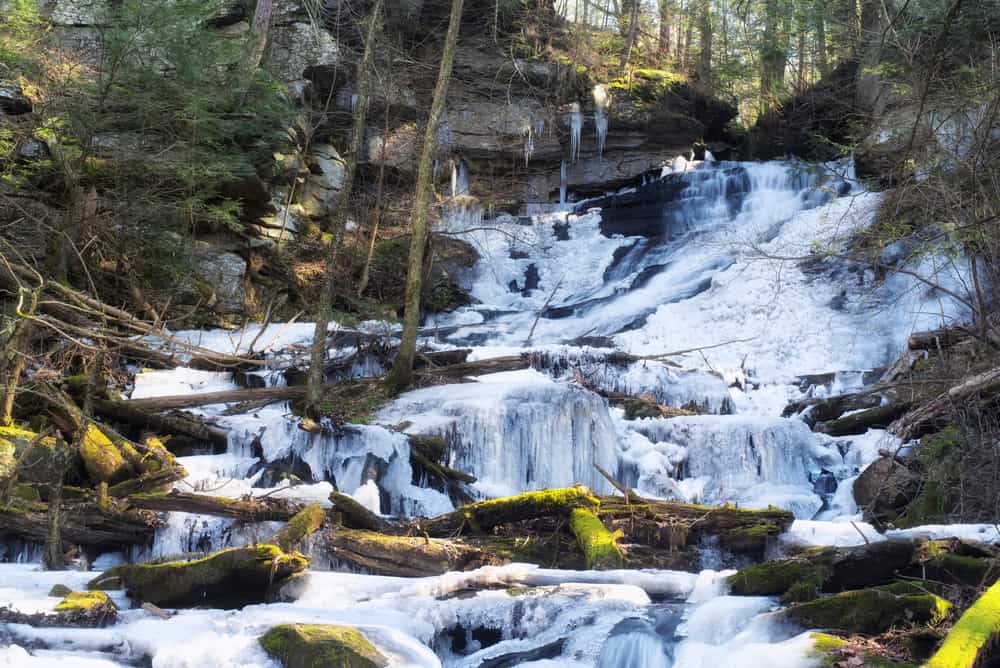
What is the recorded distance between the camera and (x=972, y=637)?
3141 mm

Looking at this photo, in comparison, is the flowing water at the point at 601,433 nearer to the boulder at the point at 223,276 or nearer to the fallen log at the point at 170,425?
the fallen log at the point at 170,425

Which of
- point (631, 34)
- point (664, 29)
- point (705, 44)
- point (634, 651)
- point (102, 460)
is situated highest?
point (664, 29)

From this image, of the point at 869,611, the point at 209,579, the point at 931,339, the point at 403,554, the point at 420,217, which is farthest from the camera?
the point at 420,217

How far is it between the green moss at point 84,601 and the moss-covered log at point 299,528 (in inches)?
45.3

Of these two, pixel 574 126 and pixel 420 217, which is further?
pixel 574 126

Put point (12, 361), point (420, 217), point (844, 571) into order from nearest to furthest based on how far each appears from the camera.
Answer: point (844, 571)
point (12, 361)
point (420, 217)

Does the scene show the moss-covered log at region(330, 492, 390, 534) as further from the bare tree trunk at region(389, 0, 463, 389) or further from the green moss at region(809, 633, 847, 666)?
the bare tree trunk at region(389, 0, 463, 389)

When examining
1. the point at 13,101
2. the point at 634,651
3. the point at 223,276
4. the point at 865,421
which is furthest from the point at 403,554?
the point at 223,276

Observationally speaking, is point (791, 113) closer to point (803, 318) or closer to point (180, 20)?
point (803, 318)

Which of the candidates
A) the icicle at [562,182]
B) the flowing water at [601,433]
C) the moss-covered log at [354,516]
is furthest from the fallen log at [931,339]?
the icicle at [562,182]

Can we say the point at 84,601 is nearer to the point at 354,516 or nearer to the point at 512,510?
the point at 354,516

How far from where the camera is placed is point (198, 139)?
1198 centimetres

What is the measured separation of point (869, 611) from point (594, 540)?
208 cm

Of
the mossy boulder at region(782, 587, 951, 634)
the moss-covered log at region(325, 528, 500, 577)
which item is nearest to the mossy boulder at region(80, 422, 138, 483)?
the moss-covered log at region(325, 528, 500, 577)
